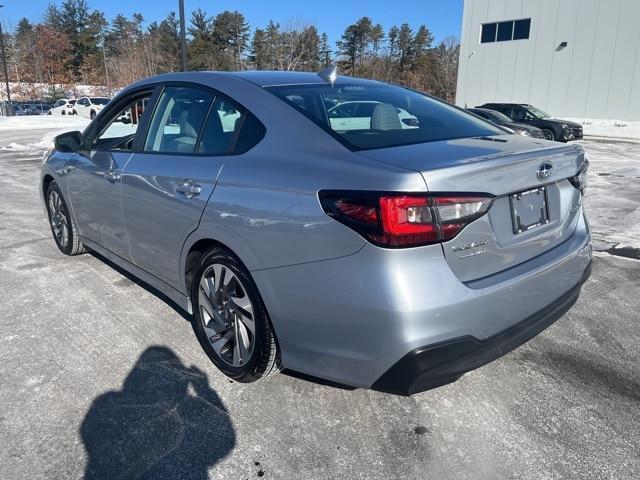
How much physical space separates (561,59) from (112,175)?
31.5 metres

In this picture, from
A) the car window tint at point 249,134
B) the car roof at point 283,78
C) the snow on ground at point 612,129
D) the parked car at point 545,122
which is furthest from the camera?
the snow on ground at point 612,129

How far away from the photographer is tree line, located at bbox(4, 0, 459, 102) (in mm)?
53375

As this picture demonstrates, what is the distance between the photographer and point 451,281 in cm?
202

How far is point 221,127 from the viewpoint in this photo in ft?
9.34

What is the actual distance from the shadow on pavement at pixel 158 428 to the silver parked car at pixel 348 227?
254mm

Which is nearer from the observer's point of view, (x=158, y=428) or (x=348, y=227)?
(x=348, y=227)

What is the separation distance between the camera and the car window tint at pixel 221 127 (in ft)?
8.96

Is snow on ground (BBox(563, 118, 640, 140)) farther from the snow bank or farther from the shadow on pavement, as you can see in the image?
the shadow on pavement

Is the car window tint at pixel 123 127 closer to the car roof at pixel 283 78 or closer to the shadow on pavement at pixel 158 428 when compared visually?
the car roof at pixel 283 78

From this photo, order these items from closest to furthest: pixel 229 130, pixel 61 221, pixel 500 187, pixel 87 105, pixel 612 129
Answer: pixel 500 187 < pixel 229 130 < pixel 61 221 < pixel 612 129 < pixel 87 105

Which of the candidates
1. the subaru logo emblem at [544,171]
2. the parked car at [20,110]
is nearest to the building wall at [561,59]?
the subaru logo emblem at [544,171]

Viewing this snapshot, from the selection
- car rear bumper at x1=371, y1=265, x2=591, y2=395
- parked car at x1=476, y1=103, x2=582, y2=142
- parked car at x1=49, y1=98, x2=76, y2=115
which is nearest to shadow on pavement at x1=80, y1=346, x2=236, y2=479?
car rear bumper at x1=371, y1=265, x2=591, y2=395

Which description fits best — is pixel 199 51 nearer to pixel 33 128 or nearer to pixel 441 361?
pixel 33 128

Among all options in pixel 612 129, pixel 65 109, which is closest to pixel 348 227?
pixel 612 129
